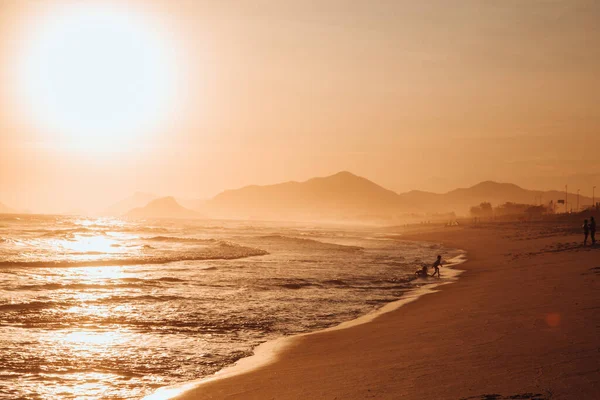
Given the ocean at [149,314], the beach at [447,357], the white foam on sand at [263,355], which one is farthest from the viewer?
the ocean at [149,314]

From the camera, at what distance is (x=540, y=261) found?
91.0ft

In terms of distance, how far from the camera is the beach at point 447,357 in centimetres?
721

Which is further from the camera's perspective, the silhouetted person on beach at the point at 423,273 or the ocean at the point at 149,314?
the silhouetted person on beach at the point at 423,273

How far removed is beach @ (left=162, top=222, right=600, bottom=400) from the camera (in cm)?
721

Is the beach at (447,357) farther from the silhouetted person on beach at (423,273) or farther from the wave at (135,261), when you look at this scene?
the wave at (135,261)

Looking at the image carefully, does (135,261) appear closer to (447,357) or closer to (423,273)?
(423,273)

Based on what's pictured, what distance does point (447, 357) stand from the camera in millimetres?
9055

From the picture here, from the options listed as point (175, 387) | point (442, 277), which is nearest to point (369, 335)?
point (175, 387)

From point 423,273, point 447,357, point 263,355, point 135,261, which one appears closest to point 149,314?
point 263,355

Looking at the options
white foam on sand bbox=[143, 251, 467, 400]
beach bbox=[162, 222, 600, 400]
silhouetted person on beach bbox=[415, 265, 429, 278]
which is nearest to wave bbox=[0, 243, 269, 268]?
silhouetted person on beach bbox=[415, 265, 429, 278]

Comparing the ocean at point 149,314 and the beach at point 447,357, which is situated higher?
the beach at point 447,357

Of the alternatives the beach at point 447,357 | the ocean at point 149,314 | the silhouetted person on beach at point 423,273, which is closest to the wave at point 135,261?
the ocean at point 149,314

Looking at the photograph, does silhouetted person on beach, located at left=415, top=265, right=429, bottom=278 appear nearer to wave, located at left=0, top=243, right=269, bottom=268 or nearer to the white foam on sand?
the white foam on sand

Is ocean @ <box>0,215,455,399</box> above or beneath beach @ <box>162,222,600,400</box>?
beneath
